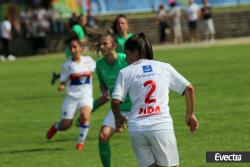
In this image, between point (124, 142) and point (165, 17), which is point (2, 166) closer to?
point (124, 142)

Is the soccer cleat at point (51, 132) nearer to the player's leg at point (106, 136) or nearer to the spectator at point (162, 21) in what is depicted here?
the player's leg at point (106, 136)

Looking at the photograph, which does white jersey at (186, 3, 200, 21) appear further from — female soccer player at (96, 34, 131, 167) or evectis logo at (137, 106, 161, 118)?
evectis logo at (137, 106, 161, 118)

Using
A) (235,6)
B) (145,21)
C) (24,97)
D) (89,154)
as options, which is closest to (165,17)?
(145,21)

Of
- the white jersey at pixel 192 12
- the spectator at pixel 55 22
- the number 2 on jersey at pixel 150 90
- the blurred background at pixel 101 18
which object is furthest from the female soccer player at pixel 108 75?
the spectator at pixel 55 22

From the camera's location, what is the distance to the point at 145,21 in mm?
47875

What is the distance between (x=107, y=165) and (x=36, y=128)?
6856 mm

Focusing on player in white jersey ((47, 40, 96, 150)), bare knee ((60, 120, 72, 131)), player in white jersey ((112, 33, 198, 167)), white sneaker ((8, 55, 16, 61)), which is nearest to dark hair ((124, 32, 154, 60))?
player in white jersey ((112, 33, 198, 167))

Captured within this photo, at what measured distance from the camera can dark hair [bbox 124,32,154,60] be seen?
9703 millimetres

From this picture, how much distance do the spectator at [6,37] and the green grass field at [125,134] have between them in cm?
857

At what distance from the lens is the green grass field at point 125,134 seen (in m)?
15.3

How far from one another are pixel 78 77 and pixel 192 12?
97.1ft

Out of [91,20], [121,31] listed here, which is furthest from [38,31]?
[121,31]

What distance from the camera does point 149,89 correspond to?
967cm

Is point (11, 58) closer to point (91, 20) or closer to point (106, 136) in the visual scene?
point (91, 20)
